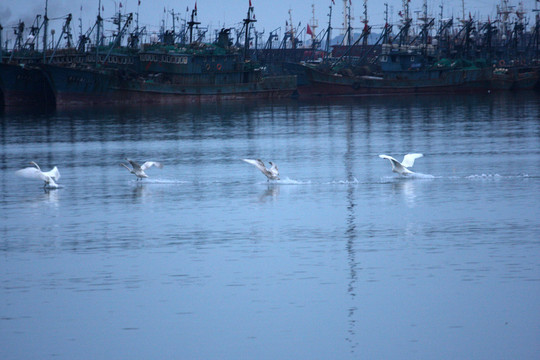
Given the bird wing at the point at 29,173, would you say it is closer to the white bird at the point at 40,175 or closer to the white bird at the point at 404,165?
the white bird at the point at 40,175

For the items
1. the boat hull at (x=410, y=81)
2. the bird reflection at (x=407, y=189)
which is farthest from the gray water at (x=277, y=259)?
the boat hull at (x=410, y=81)

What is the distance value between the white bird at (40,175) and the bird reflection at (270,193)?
24.3 feet

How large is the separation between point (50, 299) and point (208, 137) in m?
40.6

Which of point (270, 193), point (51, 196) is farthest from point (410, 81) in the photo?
point (51, 196)

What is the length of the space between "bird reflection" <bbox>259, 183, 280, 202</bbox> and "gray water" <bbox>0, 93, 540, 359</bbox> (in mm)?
98

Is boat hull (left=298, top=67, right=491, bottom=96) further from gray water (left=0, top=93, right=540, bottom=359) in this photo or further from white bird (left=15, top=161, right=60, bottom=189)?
white bird (left=15, top=161, right=60, bottom=189)

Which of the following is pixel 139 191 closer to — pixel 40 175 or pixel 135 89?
pixel 40 175

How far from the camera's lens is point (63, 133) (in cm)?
6397

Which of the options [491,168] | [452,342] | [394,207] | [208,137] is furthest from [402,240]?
[208,137]

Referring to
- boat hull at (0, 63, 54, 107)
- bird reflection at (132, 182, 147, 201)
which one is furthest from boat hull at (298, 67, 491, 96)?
bird reflection at (132, 182, 147, 201)

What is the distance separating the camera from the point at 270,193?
31.0 meters

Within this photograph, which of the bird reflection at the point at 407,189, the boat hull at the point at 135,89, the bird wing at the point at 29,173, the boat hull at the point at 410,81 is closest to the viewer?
the bird reflection at the point at 407,189

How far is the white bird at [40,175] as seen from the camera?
31672 millimetres

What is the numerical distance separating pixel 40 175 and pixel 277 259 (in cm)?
1459
